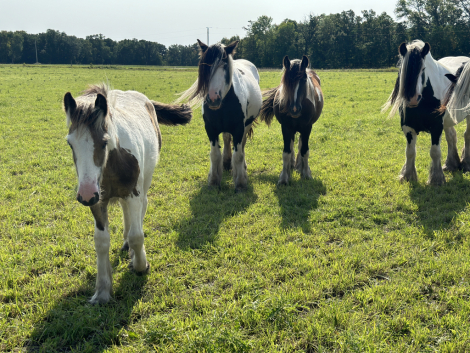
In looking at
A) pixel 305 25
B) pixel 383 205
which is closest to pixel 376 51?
pixel 305 25

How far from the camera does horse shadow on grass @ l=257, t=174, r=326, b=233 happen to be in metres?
4.69

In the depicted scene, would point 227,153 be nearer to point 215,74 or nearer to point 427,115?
point 215,74

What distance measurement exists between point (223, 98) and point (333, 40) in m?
66.8

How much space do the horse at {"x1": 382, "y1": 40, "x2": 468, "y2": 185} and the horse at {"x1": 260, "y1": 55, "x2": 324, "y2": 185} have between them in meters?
1.48

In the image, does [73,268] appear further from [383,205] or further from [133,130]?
[383,205]

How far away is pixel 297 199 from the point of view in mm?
5453

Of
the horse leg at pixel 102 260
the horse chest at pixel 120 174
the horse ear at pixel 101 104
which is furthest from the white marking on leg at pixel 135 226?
the horse ear at pixel 101 104

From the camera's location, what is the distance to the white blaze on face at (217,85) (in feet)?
16.6

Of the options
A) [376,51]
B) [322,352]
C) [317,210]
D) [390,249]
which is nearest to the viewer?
[322,352]

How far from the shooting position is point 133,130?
10.6 ft

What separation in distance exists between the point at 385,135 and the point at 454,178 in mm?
3746

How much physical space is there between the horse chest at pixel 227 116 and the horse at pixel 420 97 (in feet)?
8.87

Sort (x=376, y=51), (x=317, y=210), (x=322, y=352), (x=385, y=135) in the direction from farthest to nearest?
(x=376, y=51) < (x=385, y=135) < (x=317, y=210) < (x=322, y=352)

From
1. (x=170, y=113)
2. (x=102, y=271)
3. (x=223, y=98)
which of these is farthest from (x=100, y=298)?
(x=223, y=98)
